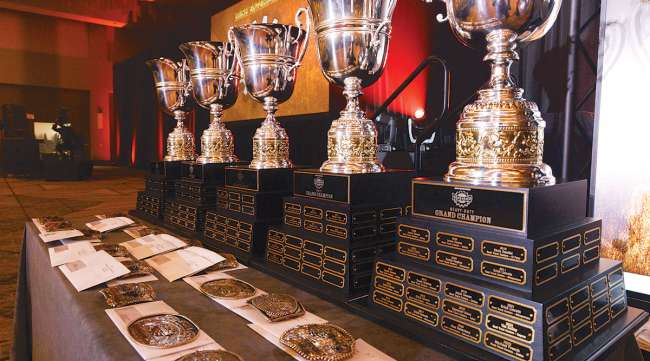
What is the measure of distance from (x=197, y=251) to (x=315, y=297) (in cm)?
45

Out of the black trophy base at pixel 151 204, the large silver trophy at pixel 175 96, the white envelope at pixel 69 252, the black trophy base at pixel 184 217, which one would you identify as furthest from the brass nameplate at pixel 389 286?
the large silver trophy at pixel 175 96

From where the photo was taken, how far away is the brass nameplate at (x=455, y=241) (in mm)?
811

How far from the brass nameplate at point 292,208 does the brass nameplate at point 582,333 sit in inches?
27.6

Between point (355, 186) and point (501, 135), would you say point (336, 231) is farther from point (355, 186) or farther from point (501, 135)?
point (501, 135)

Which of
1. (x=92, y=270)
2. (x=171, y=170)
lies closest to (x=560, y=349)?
(x=92, y=270)

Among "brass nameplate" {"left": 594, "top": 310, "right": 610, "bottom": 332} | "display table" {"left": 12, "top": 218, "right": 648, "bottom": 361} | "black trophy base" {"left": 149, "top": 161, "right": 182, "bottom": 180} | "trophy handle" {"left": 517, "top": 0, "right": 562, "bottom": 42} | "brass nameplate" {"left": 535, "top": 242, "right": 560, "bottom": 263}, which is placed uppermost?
"trophy handle" {"left": 517, "top": 0, "right": 562, "bottom": 42}

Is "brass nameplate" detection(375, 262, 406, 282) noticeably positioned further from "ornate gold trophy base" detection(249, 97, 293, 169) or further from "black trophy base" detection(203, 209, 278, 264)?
"ornate gold trophy base" detection(249, 97, 293, 169)

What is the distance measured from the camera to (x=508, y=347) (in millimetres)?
713

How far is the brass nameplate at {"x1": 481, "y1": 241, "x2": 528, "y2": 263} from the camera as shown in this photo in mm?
731

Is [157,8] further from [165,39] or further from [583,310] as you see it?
[583,310]

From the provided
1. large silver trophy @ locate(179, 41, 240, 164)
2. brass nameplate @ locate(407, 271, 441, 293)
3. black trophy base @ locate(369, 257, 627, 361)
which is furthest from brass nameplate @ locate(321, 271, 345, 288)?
large silver trophy @ locate(179, 41, 240, 164)

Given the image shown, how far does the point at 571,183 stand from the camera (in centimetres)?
89

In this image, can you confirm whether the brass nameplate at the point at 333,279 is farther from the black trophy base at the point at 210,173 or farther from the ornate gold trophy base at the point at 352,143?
the black trophy base at the point at 210,173

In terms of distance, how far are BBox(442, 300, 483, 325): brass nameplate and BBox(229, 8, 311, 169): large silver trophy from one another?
908 millimetres
